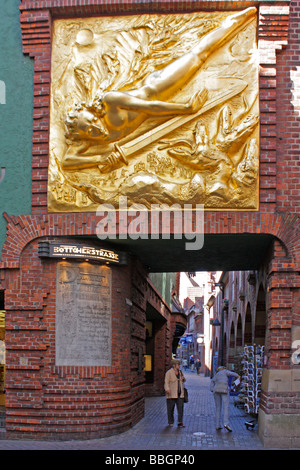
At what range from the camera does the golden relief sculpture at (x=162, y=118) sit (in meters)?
13.2

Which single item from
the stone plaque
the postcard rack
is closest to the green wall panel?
the stone plaque

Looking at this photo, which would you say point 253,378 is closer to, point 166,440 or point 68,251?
point 166,440

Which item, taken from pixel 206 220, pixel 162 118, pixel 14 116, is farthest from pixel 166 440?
pixel 14 116

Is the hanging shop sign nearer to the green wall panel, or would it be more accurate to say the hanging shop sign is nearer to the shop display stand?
the green wall panel

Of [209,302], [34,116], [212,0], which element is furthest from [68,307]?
[209,302]

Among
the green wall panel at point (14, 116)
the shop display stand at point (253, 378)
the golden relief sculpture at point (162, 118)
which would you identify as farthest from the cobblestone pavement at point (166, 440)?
the golden relief sculpture at point (162, 118)

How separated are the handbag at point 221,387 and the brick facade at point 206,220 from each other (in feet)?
7.62

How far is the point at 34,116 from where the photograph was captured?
45.3ft

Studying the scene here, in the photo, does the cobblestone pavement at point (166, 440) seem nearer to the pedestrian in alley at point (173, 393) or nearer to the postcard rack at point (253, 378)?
the pedestrian in alley at point (173, 393)

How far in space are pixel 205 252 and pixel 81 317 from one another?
3509mm

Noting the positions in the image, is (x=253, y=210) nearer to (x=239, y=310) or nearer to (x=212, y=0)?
(x=212, y=0)

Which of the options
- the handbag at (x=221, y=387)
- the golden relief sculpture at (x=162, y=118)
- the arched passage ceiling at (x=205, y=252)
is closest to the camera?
the golden relief sculpture at (x=162, y=118)

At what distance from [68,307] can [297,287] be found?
4673 millimetres

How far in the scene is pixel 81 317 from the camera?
13.4m
